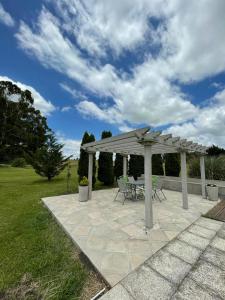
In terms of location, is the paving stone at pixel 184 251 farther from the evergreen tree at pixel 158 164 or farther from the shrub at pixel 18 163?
the shrub at pixel 18 163

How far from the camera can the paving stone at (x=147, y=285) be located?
5.93ft

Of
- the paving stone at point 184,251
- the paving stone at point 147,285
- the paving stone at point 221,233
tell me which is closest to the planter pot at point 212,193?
the paving stone at point 221,233

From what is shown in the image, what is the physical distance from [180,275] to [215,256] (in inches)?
37.3

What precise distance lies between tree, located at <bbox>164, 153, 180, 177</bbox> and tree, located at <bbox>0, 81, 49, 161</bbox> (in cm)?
1315

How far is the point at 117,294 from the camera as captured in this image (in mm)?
1818

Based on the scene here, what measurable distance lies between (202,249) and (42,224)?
12.8 ft

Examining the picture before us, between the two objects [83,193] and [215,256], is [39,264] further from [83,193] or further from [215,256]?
[83,193]

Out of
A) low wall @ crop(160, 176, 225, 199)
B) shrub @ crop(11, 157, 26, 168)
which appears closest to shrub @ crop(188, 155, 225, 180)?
low wall @ crop(160, 176, 225, 199)

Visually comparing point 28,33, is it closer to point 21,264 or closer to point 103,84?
point 103,84

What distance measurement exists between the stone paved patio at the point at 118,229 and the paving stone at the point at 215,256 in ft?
0.86

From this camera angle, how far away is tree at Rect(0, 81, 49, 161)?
17.2 metres

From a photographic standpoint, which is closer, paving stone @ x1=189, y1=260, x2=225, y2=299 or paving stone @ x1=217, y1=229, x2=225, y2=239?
paving stone @ x1=189, y1=260, x2=225, y2=299

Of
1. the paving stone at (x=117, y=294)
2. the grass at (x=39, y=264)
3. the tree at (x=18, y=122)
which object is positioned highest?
the tree at (x=18, y=122)

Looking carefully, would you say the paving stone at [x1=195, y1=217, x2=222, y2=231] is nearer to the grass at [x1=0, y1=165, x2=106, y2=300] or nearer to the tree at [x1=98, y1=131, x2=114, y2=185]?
the grass at [x1=0, y1=165, x2=106, y2=300]
